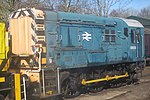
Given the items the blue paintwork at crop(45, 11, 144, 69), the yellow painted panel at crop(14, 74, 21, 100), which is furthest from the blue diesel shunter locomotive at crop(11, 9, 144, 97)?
the yellow painted panel at crop(14, 74, 21, 100)

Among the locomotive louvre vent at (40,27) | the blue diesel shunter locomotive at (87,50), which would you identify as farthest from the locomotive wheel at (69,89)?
the locomotive louvre vent at (40,27)

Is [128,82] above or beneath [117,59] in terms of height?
beneath

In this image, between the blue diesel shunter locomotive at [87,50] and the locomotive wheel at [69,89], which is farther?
the locomotive wheel at [69,89]

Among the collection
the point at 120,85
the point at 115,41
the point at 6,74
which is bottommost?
the point at 120,85

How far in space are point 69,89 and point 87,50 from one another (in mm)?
1958

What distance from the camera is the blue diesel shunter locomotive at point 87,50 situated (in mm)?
11883

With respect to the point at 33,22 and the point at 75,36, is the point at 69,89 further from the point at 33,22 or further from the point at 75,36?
the point at 33,22

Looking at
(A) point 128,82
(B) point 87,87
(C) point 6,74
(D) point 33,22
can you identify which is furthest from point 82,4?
(C) point 6,74

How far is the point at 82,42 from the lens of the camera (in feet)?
44.3

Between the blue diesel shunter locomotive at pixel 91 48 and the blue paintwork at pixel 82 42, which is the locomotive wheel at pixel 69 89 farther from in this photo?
the blue paintwork at pixel 82 42

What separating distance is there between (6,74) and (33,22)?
252cm

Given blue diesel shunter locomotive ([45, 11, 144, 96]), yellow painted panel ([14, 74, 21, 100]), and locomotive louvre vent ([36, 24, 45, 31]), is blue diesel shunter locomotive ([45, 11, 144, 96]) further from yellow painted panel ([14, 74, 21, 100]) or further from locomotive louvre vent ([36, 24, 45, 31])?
yellow painted panel ([14, 74, 21, 100])

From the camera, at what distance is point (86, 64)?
13539 millimetres

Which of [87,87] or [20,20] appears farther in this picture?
[87,87]
